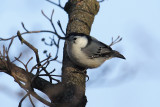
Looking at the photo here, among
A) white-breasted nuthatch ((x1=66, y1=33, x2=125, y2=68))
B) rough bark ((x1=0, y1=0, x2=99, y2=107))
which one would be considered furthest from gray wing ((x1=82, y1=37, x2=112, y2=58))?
rough bark ((x1=0, y1=0, x2=99, y2=107))

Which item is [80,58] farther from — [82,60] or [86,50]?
[86,50]

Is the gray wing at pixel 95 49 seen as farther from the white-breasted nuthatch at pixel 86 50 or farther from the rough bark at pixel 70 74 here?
the rough bark at pixel 70 74

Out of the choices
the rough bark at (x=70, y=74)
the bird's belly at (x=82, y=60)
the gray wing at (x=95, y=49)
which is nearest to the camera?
the rough bark at (x=70, y=74)

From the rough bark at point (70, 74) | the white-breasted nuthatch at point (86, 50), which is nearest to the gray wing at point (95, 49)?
the white-breasted nuthatch at point (86, 50)

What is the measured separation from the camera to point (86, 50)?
12.0ft

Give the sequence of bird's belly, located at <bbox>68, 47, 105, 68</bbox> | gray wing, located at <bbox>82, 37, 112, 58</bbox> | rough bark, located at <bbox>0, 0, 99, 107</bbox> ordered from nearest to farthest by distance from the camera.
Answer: rough bark, located at <bbox>0, 0, 99, 107</bbox> < bird's belly, located at <bbox>68, 47, 105, 68</bbox> < gray wing, located at <bbox>82, 37, 112, 58</bbox>

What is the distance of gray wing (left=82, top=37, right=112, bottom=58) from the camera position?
12.0 ft

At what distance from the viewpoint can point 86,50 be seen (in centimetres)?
366

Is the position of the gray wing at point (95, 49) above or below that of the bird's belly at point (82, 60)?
above

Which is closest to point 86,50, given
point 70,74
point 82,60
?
point 82,60

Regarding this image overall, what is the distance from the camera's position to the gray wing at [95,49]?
12.0ft

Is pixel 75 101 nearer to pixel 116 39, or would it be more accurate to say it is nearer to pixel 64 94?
pixel 64 94

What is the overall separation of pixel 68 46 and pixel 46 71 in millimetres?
1282

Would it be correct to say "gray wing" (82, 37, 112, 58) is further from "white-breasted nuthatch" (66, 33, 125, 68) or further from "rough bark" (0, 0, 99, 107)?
"rough bark" (0, 0, 99, 107)
